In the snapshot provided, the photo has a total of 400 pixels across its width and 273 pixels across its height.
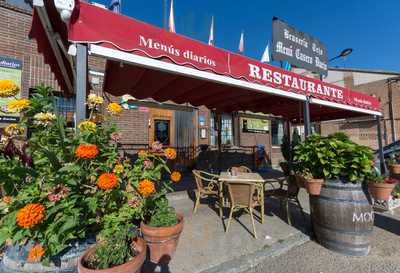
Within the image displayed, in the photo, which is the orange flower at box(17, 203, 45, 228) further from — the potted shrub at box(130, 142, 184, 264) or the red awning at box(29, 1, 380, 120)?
the red awning at box(29, 1, 380, 120)

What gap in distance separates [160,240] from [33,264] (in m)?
1.00

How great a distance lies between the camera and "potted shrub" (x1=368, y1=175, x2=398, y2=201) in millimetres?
3544

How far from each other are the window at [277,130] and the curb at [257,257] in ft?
31.2

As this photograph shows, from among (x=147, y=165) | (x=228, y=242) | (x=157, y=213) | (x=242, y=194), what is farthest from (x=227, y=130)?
(x=147, y=165)

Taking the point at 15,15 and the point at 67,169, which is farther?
the point at 15,15

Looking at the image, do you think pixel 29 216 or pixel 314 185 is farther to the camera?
pixel 314 185

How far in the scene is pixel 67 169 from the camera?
149cm

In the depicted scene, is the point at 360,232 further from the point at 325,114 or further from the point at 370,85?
the point at 370,85

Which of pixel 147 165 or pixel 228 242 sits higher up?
pixel 147 165

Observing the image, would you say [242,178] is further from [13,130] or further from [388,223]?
[13,130]

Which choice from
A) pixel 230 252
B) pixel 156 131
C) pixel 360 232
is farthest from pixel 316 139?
pixel 156 131

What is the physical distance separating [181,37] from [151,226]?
2097mm

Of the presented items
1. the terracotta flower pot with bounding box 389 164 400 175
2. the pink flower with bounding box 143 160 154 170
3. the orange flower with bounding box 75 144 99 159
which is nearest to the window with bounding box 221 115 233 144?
the terracotta flower pot with bounding box 389 164 400 175

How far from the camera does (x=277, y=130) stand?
40.3 feet
